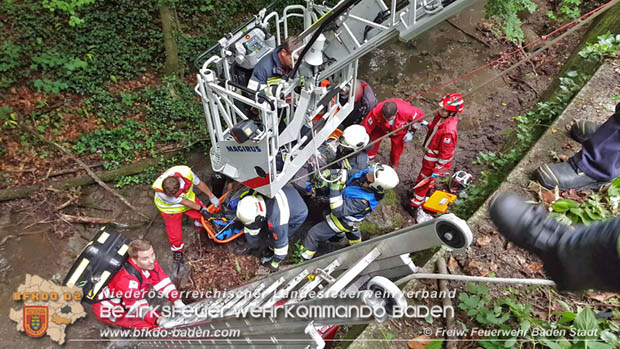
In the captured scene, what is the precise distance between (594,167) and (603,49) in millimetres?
3005

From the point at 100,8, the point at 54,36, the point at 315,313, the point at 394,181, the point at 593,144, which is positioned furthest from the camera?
the point at 100,8

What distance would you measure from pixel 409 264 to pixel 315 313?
64cm

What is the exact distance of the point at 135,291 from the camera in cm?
384

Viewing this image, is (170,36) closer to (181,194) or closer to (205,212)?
(181,194)

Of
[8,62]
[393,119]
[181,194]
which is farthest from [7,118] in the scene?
[393,119]

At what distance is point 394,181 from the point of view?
4312mm

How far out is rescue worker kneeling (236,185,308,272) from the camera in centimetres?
459

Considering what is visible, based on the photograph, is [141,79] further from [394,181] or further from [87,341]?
[394,181]

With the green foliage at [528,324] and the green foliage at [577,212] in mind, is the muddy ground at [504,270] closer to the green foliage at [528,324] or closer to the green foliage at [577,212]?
the green foliage at [528,324]

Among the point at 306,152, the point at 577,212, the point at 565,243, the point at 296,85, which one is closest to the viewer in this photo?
the point at 565,243

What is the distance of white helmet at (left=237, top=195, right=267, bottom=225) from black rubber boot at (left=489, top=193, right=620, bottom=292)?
3009mm

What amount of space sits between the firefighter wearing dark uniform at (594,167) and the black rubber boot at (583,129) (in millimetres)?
414

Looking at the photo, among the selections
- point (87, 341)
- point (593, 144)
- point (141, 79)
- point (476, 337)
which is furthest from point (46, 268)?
point (593, 144)

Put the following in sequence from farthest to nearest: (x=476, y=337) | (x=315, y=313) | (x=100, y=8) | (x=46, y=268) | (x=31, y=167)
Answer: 1. (x=100, y=8)
2. (x=31, y=167)
3. (x=46, y=268)
4. (x=476, y=337)
5. (x=315, y=313)
